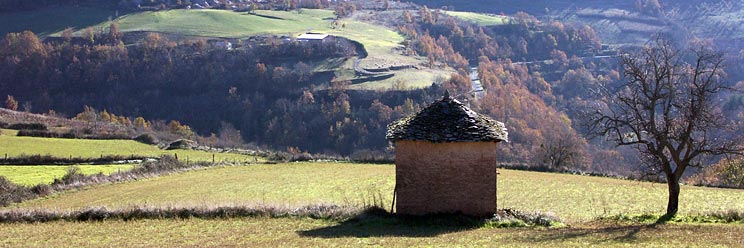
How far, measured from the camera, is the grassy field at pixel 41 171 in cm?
4384

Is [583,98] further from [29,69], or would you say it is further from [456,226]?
[456,226]

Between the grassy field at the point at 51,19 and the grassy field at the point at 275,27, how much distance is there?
5950 millimetres

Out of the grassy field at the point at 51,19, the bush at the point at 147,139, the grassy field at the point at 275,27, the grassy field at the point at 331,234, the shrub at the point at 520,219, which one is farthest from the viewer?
the grassy field at the point at 51,19

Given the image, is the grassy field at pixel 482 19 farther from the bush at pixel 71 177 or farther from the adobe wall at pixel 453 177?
the adobe wall at pixel 453 177

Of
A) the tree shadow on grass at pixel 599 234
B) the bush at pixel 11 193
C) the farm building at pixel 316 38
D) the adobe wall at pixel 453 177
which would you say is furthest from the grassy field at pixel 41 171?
the farm building at pixel 316 38

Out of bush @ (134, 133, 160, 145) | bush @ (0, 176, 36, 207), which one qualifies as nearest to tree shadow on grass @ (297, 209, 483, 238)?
bush @ (0, 176, 36, 207)

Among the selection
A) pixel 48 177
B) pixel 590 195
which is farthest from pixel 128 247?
pixel 48 177

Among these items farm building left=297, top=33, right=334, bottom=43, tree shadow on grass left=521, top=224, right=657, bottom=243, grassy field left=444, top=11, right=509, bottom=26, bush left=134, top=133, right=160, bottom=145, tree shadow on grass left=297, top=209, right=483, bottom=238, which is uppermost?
grassy field left=444, top=11, right=509, bottom=26

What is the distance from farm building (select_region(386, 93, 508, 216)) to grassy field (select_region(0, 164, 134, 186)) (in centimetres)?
2421

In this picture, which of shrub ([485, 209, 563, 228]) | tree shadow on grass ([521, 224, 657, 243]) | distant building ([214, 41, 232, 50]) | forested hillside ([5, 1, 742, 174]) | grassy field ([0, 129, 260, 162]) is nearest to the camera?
tree shadow on grass ([521, 224, 657, 243])

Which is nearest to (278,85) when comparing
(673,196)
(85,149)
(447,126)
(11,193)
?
(85,149)

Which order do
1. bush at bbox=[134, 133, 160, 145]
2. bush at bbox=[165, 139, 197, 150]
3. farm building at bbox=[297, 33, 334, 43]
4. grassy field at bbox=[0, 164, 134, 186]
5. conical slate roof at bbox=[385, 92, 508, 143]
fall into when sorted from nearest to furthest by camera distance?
conical slate roof at bbox=[385, 92, 508, 143], grassy field at bbox=[0, 164, 134, 186], bush at bbox=[165, 139, 197, 150], bush at bbox=[134, 133, 160, 145], farm building at bbox=[297, 33, 334, 43]

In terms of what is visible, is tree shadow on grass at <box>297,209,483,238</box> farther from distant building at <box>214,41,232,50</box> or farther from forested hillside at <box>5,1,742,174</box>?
distant building at <box>214,41,232,50</box>

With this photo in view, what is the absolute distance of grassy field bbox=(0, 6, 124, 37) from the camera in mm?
143750
